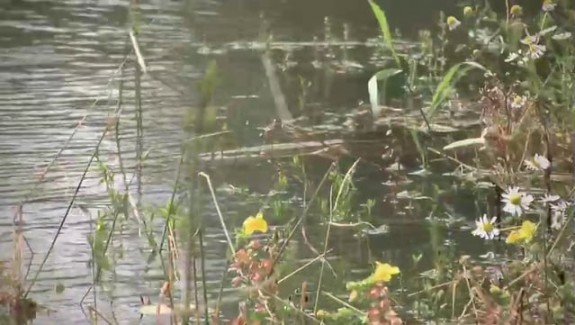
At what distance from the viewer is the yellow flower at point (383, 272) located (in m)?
1.10

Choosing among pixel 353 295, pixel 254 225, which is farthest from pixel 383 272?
pixel 254 225

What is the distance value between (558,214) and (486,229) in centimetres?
8

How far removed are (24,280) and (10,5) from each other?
1.01 ft

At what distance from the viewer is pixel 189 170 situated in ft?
3.59

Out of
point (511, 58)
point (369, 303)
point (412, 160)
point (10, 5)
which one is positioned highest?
point (10, 5)

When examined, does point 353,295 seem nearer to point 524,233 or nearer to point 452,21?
point 524,233

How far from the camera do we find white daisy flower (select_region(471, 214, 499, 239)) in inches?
46.8

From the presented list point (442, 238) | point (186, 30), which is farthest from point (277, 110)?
point (442, 238)

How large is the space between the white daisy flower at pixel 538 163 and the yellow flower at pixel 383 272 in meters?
0.21

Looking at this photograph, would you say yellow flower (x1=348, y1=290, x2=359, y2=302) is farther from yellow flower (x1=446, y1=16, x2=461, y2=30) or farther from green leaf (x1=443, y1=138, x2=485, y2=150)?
yellow flower (x1=446, y1=16, x2=461, y2=30)

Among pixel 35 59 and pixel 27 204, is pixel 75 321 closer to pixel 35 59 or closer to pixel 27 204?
pixel 27 204

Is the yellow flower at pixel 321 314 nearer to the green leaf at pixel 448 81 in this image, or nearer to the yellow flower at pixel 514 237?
the yellow flower at pixel 514 237

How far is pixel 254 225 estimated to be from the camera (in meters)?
1.13

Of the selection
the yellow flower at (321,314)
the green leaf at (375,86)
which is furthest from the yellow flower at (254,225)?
the green leaf at (375,86)
